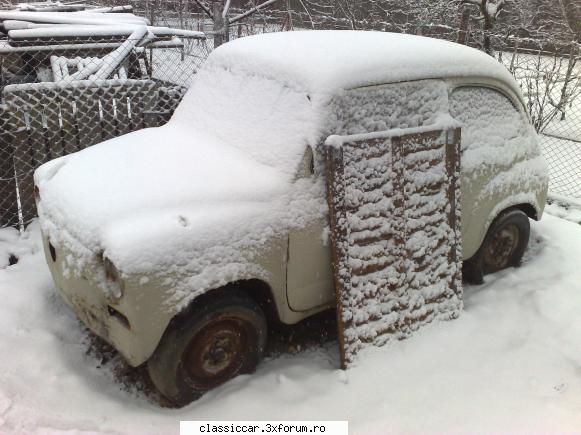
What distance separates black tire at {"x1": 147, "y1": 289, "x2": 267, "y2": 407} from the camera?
2.68 meters

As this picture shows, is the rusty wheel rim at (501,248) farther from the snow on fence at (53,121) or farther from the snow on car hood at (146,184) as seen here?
the snow on fence at (53,121)

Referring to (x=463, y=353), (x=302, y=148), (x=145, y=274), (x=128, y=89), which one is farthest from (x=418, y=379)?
(x=128, y=89)

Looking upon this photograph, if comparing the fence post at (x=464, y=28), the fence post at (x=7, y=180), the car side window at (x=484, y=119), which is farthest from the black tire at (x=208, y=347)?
the fence post at (x=464, y=28)

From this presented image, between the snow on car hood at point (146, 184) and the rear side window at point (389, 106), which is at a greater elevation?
the rear side window at point (389, 106)

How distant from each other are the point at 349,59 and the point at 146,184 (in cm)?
143

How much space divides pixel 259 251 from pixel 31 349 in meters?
1.57

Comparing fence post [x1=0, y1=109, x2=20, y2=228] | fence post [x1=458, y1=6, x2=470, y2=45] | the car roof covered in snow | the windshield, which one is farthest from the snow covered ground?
fence post [x1=458, y1=6, x2=470, y2=45]

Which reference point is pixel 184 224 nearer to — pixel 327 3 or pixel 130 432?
pixel 130 432

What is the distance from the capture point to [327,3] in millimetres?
14125

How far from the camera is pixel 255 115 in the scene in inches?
128

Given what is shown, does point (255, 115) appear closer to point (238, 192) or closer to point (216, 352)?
point (238, 192)

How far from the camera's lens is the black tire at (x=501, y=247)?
4039 millimetres

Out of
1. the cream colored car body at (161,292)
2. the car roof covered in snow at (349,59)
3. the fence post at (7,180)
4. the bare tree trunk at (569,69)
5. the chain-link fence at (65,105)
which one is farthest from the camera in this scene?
the bare tree trunk at (569,69)

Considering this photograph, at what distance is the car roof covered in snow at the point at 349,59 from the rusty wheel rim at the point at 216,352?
4.78 feet
